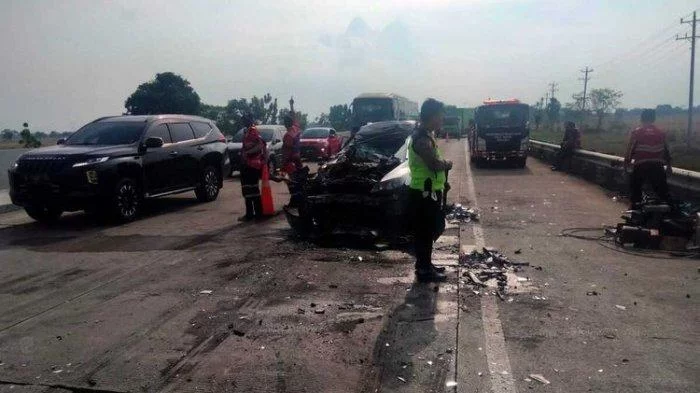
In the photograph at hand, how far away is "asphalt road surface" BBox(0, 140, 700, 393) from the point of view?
4.35 metres

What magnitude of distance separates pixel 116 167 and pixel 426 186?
661cm

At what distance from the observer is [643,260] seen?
7.86m

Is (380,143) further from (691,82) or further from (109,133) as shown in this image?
(691,82)

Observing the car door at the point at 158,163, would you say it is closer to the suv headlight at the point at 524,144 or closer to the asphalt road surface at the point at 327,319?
the asphalt road surface at the point at 327,319

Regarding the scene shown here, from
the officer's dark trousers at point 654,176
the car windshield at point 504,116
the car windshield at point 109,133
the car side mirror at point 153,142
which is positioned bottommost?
the officer's dark trousers at point 654,176

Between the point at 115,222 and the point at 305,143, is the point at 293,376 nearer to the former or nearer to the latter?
the point at 115,222

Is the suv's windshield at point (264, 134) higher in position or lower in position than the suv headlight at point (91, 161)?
lower

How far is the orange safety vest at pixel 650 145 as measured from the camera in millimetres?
10250

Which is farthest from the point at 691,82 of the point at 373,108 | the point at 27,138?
the point at 27,138

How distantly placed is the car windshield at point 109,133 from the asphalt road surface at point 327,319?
2793 mm

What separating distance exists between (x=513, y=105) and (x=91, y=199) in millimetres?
17991

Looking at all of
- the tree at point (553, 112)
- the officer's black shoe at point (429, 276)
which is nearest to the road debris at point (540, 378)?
the officer's black shoe at point (429, 276)

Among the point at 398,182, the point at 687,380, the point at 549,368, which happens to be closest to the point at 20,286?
the point at 398,182

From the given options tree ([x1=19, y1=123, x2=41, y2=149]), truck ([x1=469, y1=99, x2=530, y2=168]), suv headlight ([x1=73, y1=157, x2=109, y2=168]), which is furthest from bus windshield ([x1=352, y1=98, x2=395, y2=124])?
suv headlight ([x1=73, y1=157, x2=109, y2=168])
